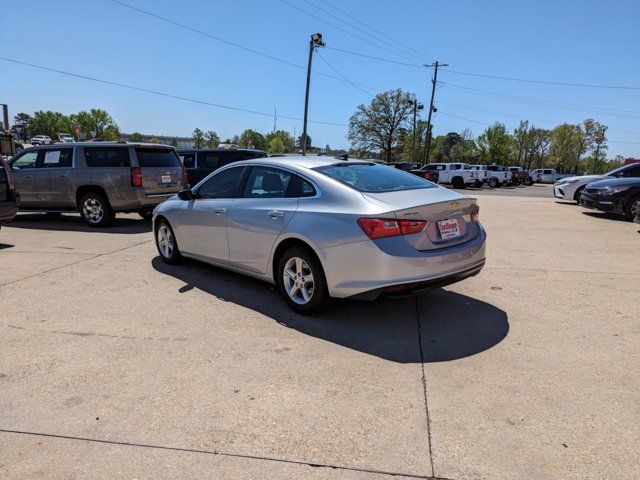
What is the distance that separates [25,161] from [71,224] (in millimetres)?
1845

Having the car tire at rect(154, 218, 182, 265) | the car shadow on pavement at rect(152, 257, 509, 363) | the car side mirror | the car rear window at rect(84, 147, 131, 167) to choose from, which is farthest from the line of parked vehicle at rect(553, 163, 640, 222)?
the car rear window at rect(84, 147, 131, 167)

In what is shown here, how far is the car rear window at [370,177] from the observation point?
4.33 m

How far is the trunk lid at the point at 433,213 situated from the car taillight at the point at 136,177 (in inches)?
277

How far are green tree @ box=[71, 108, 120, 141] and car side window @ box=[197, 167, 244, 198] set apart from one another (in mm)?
114929

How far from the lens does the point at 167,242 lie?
6.40m

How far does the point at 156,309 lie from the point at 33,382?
5.05 ft

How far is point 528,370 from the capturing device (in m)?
3.32

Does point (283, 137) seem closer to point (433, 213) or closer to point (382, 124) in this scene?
point (382, 124)

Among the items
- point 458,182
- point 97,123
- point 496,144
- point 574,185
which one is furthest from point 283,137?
point 574,185

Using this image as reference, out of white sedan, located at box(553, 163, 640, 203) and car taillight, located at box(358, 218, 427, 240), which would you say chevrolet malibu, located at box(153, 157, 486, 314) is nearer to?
car taillight, located at box(358, 218, 427, 240)

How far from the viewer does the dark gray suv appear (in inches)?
377

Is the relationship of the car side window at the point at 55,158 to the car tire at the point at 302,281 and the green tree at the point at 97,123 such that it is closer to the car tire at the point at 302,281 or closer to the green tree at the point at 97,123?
the car tire at the point at 302,281

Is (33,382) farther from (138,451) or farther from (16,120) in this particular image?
(16,120)

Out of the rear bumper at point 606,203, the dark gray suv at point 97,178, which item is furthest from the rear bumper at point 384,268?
the rear bumper at point 606,203
